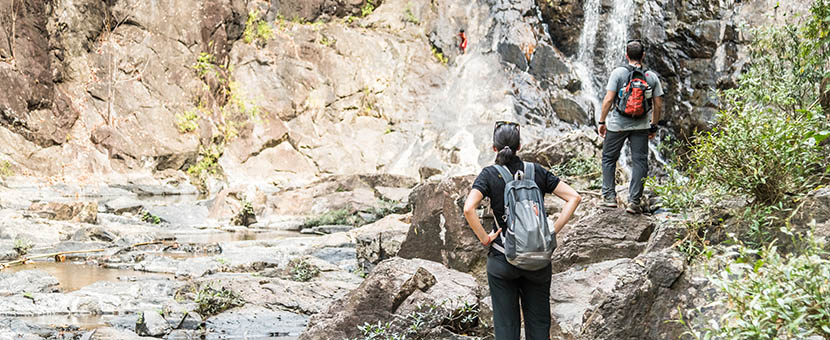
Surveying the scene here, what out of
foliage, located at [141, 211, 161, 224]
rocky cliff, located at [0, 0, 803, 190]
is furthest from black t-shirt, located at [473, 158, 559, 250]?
rocky cliff, located at [0, 0, 803, 190]

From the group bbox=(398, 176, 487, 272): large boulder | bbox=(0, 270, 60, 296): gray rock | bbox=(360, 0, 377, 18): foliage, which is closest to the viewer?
bbox=(398, 176, 487, 272): large boulder

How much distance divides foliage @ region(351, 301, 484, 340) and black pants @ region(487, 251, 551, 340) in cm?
115

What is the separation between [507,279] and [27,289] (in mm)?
7111

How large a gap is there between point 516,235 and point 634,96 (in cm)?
259

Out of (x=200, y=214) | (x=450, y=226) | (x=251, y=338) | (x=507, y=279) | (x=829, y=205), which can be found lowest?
(x=200, y=214)

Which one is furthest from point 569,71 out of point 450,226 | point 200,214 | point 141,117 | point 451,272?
point 451,272

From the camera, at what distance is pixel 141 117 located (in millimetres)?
25594

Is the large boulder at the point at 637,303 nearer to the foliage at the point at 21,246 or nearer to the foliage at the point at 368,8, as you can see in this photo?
the foliage at the point at 21,246

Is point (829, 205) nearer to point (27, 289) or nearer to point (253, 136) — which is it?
point (27, 289)

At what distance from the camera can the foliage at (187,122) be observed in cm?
2609

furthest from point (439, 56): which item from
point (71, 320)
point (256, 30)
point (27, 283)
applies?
point (71, 320)

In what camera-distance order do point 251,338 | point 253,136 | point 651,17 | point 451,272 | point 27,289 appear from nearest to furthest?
point 451,272 < point 251,338 < point 27,289 < point 651,17 < point 253,136

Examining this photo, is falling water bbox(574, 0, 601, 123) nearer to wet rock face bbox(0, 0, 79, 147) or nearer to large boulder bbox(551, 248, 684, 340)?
wet rock face bbox(0, 0, 79, 147)

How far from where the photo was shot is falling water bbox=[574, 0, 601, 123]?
25.5 metres
